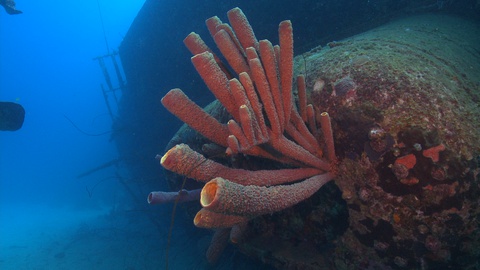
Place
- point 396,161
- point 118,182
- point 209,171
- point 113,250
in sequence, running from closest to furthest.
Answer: point 209,171, point 396,161, point 113,250, point 118,182

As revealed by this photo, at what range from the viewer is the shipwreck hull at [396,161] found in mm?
1856

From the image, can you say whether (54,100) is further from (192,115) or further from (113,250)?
(192,115)

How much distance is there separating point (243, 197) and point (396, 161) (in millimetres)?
1354

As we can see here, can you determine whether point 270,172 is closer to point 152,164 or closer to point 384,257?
point 384,257

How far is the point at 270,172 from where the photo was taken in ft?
6.71

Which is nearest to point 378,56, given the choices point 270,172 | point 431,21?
point 270,172

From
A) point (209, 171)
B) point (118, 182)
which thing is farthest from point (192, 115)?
point (118, 182)

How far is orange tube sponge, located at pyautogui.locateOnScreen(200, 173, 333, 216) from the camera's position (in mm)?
1193

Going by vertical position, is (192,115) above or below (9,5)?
below

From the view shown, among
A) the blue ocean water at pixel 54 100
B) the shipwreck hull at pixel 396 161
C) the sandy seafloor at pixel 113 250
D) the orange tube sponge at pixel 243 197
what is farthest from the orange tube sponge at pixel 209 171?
the blue ocean water at pixel 54 100

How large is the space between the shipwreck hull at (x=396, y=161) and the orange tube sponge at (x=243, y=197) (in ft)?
2.51

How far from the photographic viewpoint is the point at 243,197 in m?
1.31

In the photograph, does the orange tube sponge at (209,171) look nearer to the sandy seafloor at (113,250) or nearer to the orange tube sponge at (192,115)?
the orange tube sponge at (192,115)

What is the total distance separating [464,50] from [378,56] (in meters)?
2.03
